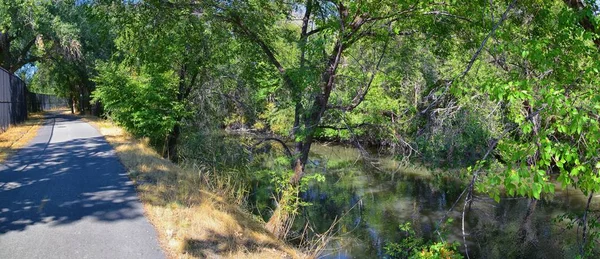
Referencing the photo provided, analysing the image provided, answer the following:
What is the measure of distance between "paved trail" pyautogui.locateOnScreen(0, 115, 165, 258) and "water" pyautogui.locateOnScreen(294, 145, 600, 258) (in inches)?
166

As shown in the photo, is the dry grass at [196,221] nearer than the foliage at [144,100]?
Yes

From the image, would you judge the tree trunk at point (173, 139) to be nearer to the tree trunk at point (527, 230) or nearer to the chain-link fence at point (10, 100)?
the chain-link fence at point (10, 100)

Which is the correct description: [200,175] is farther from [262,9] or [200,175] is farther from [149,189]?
[262,9]

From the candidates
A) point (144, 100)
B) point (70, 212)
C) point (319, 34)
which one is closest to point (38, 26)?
point (144, 100)

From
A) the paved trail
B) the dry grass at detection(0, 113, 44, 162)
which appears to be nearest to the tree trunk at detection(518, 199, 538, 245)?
the paved trail

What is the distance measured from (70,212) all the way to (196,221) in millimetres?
1986

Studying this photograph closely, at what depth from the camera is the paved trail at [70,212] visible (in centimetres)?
570

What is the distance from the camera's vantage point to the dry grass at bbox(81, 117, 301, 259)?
6.36 m

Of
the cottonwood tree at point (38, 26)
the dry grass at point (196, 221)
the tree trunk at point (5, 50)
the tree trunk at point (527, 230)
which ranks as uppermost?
the cottonwood tree at point (38, 26)

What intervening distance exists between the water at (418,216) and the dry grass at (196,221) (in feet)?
6.67

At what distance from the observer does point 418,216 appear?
44.5 ft

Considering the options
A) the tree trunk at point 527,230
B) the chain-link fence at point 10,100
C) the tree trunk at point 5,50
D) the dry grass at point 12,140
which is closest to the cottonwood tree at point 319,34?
the tree trunk at point 527,230

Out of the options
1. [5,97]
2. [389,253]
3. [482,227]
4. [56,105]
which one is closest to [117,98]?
[5,97]

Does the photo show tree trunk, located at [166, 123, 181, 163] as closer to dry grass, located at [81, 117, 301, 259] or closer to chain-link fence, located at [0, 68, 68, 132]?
dry grass, located at [81, 117, 301, 259]
